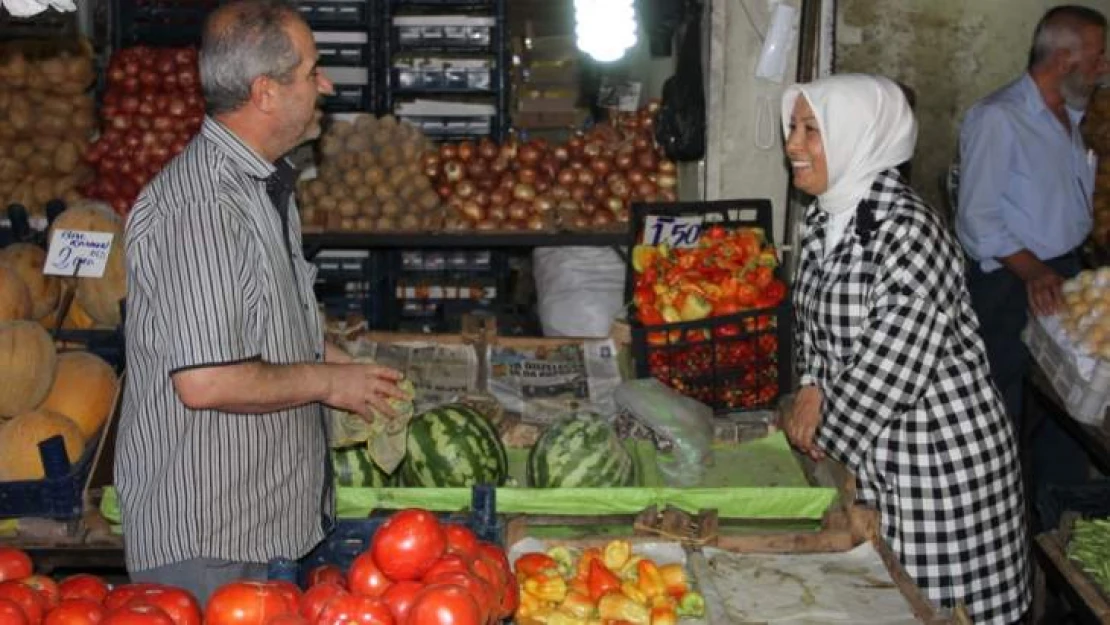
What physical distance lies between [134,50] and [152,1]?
17.6 inches

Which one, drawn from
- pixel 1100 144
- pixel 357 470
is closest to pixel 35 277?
pixel 357 470

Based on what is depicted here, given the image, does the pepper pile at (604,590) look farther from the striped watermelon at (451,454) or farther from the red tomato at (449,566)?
the striped watermelon at (451,454)

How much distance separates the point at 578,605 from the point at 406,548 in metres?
0.73

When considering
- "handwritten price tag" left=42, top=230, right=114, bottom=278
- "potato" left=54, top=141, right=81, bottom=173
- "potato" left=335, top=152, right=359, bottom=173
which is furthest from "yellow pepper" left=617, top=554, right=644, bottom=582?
"potato" left=54, top=141, right=81, bottom=173

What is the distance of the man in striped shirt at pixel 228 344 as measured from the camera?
110 inches

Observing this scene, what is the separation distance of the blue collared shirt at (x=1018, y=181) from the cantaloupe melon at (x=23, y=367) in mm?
3889

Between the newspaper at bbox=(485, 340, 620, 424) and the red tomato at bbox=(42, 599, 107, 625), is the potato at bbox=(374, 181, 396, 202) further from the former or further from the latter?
the red tomato at bbox=(42, 599, 107, 625)

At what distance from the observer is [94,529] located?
3684 millimetres

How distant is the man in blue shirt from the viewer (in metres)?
5.73

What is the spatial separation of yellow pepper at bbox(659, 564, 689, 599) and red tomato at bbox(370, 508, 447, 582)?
828 mm

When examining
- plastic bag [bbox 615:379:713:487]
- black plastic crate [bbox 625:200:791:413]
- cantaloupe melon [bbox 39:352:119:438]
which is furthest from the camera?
black plastic crate [bbox 625:200:791:413]

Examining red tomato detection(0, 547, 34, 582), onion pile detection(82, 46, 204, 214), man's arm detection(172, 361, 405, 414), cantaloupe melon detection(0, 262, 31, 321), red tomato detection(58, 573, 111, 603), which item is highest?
onion pile detection(82, 46, 204, 214)

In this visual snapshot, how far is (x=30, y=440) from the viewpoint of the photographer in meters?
3.99

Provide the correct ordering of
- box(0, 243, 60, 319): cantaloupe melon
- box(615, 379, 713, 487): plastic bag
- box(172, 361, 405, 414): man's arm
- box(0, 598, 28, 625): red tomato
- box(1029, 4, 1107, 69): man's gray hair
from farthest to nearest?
box(1029, 4, 1107, 69): man's gray hair < box(0, 243, 60, 319): cantaloupe melon < box(615, 379, 713, 487): plastic bag < box(172, 361, 405, 414): man's arm < box(0, 598, 28, 625): red tomato
